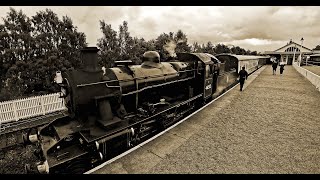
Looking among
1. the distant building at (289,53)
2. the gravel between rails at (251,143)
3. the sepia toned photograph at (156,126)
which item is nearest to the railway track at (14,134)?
the sepia toned photograph at (156,126)

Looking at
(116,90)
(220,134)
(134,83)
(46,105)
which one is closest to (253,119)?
(220,134)

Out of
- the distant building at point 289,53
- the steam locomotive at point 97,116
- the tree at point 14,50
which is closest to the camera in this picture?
the steam locomotive at point 97,116

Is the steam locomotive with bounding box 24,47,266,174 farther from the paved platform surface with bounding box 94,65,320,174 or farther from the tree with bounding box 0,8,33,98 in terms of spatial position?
the tree with bounding box 0,8,33,98

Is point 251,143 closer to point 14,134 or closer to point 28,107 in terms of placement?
point 14,134

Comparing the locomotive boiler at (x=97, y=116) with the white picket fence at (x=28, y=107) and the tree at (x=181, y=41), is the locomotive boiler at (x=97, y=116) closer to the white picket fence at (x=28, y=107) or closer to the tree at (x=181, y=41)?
the white picket fence at (x=28, y=107)

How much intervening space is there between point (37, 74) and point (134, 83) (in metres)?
18.3

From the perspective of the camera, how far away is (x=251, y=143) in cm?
539

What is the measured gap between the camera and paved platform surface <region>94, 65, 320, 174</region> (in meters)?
4.28

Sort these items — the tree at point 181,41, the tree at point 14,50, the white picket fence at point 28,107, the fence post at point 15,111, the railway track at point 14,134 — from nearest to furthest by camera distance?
the railway track at point 14,134 → the white picket fence at point 28,107 → the fence post at point 15,111 → the tree at point 14,50 → the tree at point 181,41

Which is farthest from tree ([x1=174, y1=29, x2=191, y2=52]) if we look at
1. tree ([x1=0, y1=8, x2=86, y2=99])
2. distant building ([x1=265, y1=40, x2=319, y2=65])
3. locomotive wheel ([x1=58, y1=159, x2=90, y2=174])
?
locomotive wheel ([x1=58, y1=159, x2=90, y2=174])

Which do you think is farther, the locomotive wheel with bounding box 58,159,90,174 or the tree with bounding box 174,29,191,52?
the tree with bounding box 174,29,191,52

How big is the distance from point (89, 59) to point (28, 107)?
368 inches

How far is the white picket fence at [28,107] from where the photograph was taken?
10.8 meters

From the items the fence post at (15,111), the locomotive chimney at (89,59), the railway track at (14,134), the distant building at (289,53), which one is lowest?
the railway track at (14,134)
